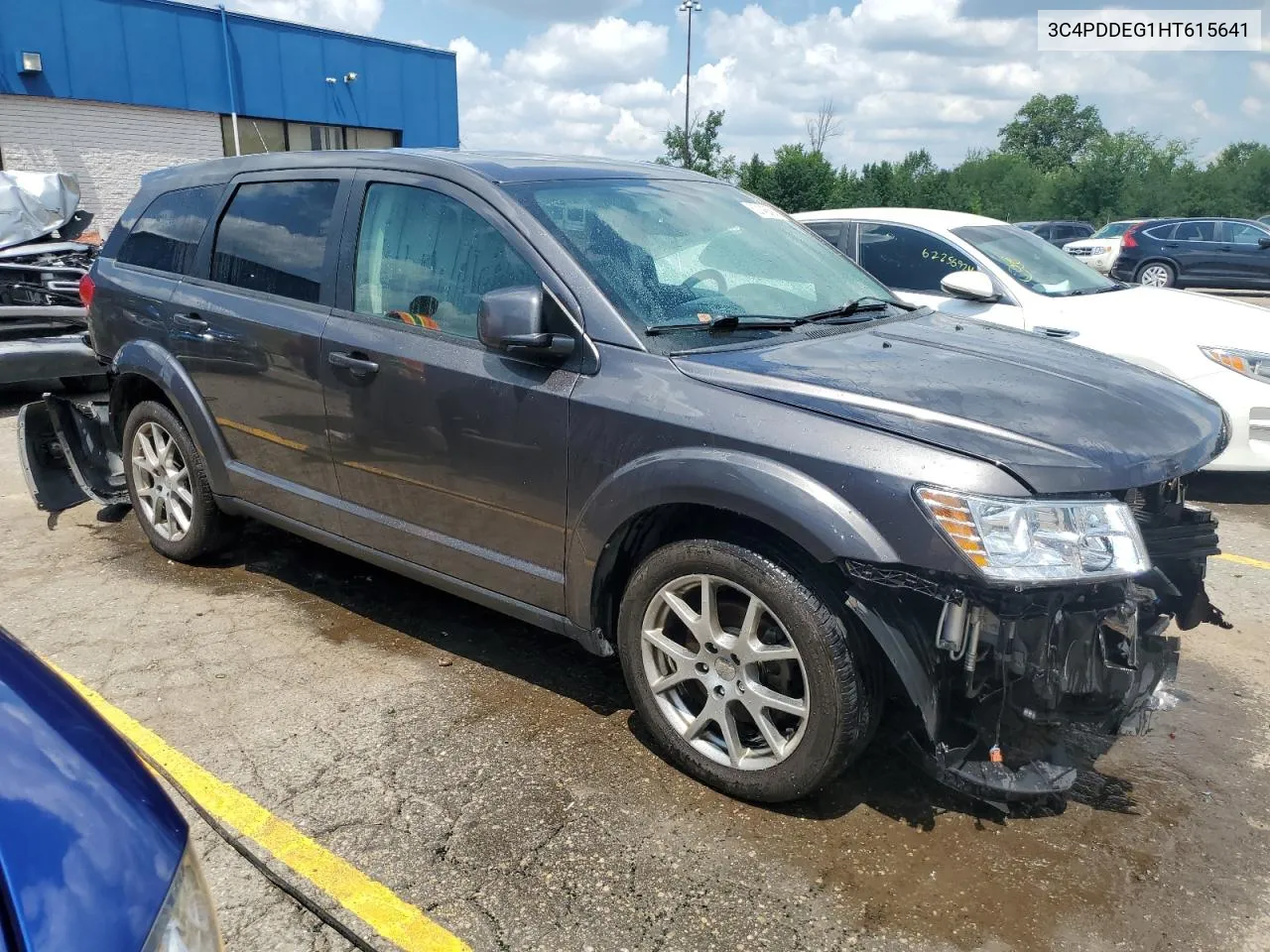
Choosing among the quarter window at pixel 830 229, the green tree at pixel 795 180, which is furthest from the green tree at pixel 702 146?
the quarter window at pixel 830 229

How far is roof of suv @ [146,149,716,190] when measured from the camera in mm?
3561

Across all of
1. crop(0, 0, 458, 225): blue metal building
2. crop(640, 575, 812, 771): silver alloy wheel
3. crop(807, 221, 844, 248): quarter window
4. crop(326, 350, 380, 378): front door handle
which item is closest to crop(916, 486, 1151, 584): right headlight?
crop(640, 575, 812, 771): silver alloy wheel

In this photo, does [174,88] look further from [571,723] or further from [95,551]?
[571,723]

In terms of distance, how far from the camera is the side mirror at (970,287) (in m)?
5.47

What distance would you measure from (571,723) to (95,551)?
304 centimetres

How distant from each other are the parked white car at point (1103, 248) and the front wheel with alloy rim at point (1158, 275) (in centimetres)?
71

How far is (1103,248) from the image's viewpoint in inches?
835

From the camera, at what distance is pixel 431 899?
2553 mm

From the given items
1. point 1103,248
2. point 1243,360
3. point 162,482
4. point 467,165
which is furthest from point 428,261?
point 1103,248

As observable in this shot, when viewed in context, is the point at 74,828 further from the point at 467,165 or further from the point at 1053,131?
the point at 1053,131

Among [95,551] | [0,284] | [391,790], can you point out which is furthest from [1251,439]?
[0,284]

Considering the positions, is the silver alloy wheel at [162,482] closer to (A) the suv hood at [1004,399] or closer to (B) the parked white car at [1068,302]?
(A) the suv hood at [1004,399]

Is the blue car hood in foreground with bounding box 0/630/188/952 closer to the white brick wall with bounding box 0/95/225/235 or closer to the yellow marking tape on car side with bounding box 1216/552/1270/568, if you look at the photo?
the yellow marking tape on car side with bounding box 1216/552/1270/568

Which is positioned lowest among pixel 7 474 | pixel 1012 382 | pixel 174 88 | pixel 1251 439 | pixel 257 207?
pixel 7 474
